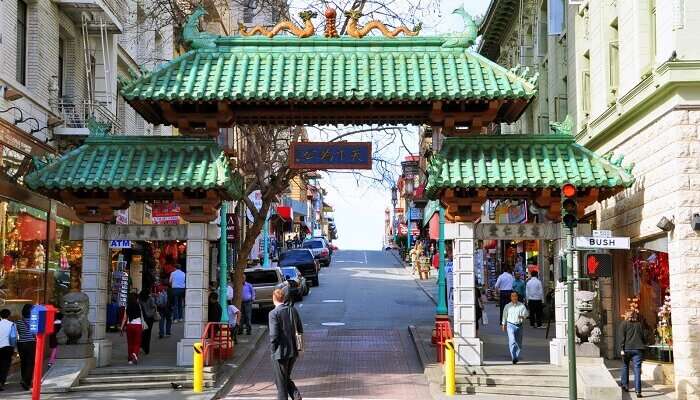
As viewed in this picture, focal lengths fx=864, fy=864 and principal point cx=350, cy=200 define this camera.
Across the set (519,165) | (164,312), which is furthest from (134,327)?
(519,165)

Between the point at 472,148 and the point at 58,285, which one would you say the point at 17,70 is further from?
the point at 472,148

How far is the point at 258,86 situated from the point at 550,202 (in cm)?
598

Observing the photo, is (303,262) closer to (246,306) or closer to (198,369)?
(246,306)

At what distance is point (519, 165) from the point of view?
15.9 meters

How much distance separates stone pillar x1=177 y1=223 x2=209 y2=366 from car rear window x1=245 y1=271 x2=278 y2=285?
512 inches

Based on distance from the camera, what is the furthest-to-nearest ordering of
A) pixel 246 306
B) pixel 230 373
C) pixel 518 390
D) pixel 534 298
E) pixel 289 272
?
1. pixel 289 272
2. pixel 534 298
3. pixel 246 306
4. pixel 230 373
5. pixel 518 390

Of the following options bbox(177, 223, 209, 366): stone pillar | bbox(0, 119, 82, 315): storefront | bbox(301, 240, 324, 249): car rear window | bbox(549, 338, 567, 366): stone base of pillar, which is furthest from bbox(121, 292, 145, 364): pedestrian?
bbox(301, 240, 324, 249): car rear window

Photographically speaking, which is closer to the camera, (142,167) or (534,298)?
(142,167)

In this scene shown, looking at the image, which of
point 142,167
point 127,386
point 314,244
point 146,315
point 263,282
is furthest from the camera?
point 314,244

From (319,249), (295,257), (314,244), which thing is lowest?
(295,257)

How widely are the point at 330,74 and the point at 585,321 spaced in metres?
6.53

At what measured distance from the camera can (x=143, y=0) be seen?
31266 millimetres

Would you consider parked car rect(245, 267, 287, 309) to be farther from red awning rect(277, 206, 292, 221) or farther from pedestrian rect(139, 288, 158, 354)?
red awning rect(277, 206, 292, 221)

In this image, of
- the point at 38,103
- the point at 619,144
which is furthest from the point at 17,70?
the point at 619,144
